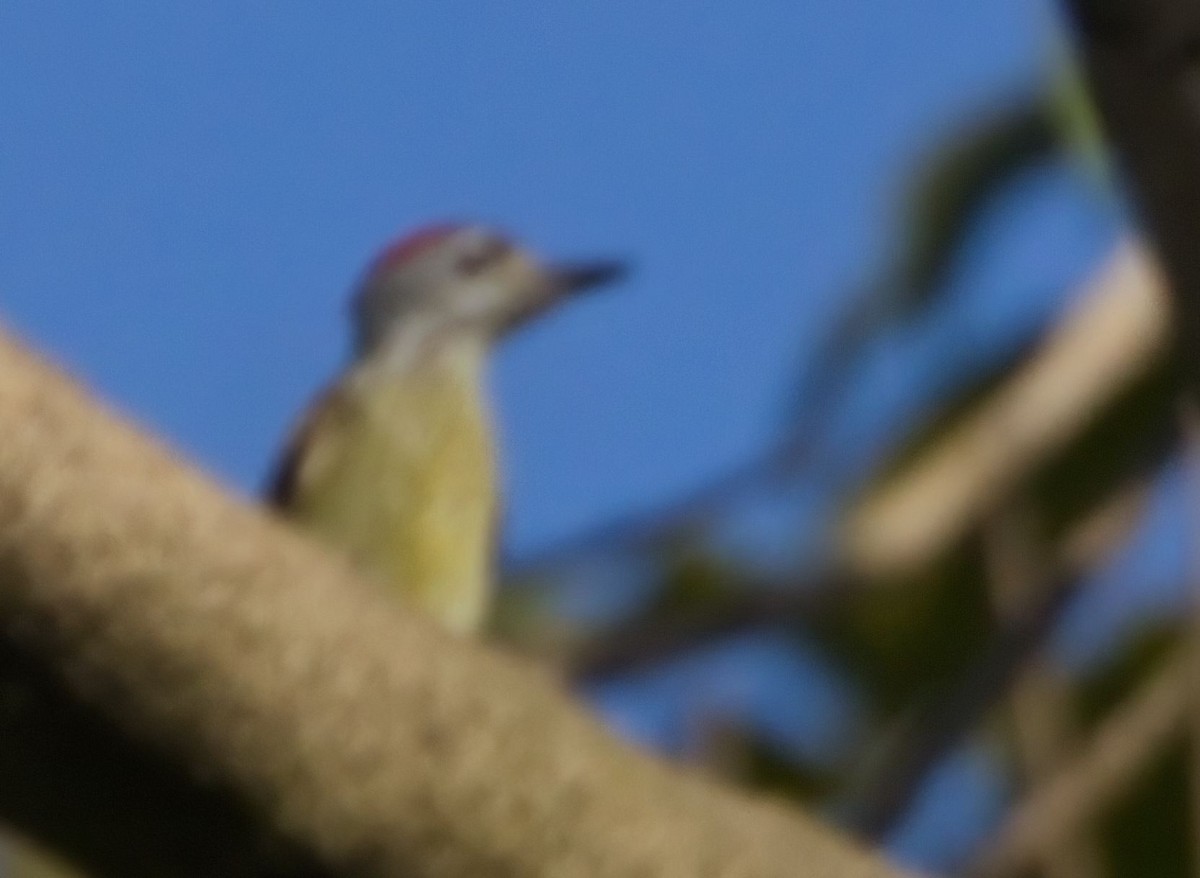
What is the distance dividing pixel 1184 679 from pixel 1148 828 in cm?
34

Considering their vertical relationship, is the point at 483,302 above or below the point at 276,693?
above

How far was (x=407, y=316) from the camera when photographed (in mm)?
3639

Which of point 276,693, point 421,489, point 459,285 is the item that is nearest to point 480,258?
point 459,285

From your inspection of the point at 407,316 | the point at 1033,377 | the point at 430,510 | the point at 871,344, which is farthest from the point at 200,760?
the point at 407,316

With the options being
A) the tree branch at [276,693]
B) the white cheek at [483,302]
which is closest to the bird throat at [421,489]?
the white cheek at [483,302]

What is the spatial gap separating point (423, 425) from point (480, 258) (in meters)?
0.39

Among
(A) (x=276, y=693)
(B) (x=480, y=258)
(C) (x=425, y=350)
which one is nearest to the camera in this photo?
(A) (x=276, y=693)

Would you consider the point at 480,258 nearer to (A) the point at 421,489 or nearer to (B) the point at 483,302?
(B) the point at 483,302

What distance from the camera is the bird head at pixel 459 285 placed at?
3648 millimetres

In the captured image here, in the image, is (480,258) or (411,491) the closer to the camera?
(411,491)

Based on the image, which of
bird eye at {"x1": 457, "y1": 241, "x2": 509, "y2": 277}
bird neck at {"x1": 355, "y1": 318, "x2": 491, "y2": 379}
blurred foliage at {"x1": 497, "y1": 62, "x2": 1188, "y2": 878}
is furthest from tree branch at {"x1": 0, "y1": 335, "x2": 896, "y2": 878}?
bird eye at {"x1": 457, "y1": 241, "x2": 509, "y2": 277}

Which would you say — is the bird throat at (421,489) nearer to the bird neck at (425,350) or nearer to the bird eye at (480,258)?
the bird neck at (425,350)

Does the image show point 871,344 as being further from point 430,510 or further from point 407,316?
point 407,316

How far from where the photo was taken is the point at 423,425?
Result: 11.0 feet
